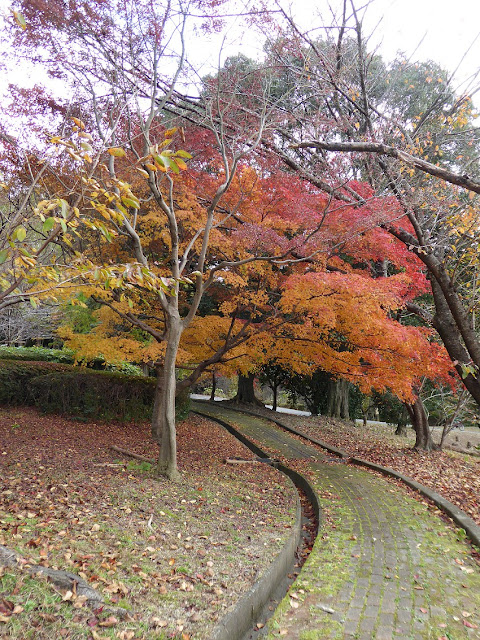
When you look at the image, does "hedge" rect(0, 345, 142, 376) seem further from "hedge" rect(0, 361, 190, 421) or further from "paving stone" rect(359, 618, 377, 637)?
"paving stone" rect(359, 618, 377, 637)

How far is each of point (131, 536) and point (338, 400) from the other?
54.3ft

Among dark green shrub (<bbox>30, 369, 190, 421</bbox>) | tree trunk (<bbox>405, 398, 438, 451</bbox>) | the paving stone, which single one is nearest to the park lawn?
the paving stone

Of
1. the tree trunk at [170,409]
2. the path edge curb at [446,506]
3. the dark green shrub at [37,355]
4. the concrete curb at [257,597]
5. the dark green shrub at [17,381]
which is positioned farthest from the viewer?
the dark green shrub at [37,355]

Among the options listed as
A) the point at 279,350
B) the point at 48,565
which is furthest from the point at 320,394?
the point at 48,565

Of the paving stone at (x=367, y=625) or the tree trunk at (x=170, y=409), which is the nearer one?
the paving stone at (x=367, y=625)

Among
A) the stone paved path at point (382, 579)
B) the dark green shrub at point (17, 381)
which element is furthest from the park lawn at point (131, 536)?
the dark green shrub at point (17, 381)

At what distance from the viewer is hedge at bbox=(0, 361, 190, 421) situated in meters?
11.7

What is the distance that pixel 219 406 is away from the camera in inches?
782

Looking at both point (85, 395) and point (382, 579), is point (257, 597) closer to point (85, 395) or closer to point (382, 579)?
point (382, 579)

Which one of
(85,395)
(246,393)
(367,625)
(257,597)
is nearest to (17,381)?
(85,395)

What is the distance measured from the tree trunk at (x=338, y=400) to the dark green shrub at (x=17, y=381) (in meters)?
12.4

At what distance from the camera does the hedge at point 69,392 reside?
460 inches

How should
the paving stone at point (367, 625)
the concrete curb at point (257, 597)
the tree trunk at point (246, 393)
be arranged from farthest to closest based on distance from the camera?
the tree trunk at point (246, 393) → the paving stone at point (367, 625) → the concrete curb at point (257, 597)

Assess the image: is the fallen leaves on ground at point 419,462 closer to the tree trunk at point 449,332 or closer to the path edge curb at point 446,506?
the path edge curb at point 446,506
